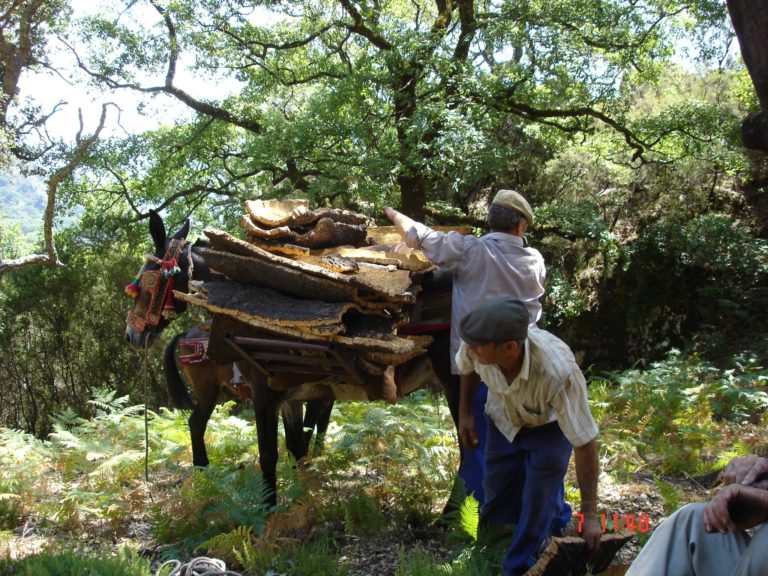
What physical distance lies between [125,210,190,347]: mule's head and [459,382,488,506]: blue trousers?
265cm

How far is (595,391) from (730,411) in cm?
166

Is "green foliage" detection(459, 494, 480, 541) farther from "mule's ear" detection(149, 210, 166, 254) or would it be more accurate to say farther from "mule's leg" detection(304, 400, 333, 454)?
"mule's ear" detection(149, 210, 166, 254)

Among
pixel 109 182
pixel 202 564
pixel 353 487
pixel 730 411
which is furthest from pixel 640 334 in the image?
pixel 109 182

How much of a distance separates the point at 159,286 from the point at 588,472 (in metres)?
3.88

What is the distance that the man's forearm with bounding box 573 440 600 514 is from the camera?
3066mm

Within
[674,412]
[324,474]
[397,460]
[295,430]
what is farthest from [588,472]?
[674,412]

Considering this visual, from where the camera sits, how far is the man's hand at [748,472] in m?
2.47

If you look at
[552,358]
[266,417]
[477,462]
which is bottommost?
[477,462]

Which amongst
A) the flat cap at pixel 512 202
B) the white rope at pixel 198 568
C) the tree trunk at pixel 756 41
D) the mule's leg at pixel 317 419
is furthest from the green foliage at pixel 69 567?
the tree trunk at pixel 756 41

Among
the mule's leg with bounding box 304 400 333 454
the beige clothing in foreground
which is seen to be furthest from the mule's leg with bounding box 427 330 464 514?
the beige clothing in foreground

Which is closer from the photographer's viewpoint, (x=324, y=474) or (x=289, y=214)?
(x=289, y=214)

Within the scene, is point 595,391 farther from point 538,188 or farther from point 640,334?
point 538,188

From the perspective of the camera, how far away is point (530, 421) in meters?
3.30

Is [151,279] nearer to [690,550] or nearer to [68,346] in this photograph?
[690,550]
